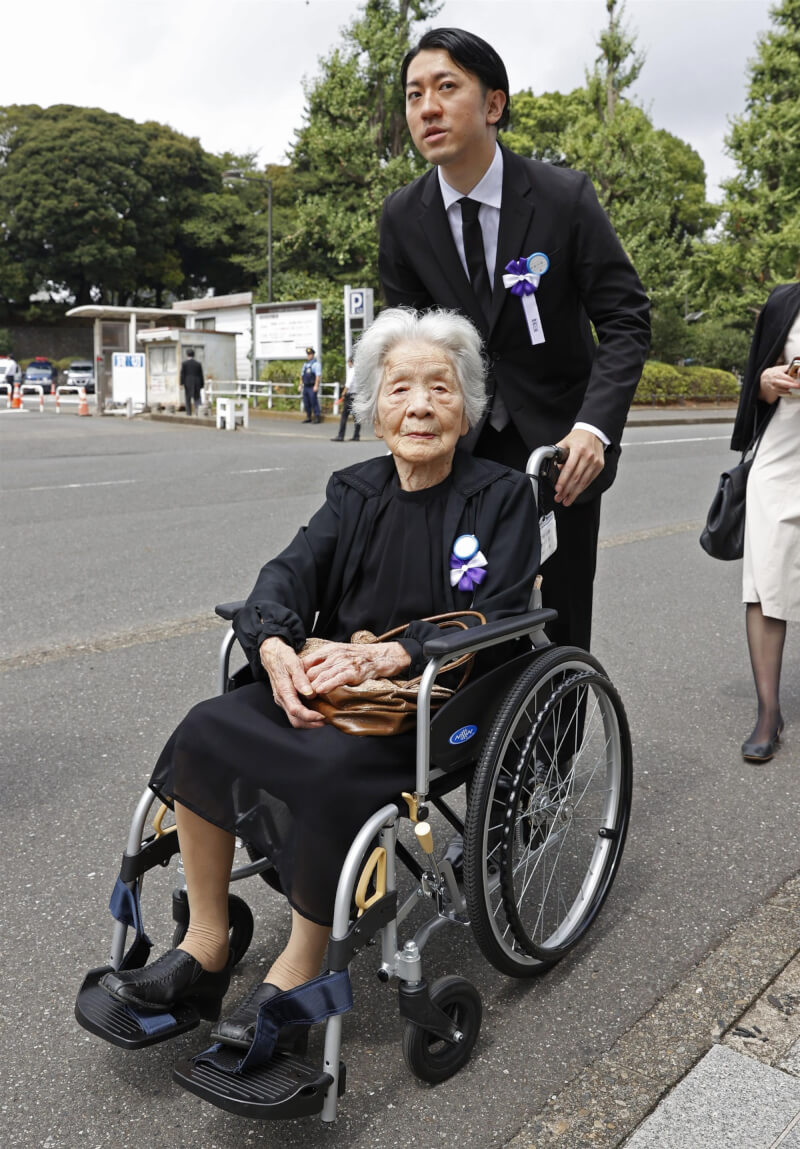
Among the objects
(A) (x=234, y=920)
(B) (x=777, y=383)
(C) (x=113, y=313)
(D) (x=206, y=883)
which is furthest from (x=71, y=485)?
(C) (x=113, y=313)

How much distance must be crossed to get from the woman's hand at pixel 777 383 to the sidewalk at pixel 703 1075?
1983mm

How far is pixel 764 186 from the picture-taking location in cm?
3338

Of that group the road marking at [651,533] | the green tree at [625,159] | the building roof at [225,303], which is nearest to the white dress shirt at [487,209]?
the road marking at [651,533]

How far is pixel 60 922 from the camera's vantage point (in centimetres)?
270

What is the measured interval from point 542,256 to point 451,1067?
74.9 inches

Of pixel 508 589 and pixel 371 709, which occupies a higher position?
pixel 508 589

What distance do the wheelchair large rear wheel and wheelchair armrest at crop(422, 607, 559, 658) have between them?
95 millimetres

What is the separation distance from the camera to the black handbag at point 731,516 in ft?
13.2

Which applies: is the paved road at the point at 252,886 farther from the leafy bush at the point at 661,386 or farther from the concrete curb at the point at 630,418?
the leafy bush at the point at 661,386

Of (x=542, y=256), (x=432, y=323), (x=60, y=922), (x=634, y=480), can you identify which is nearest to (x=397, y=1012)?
(x=60, y=922)

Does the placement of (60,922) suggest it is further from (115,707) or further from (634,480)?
(634,480)

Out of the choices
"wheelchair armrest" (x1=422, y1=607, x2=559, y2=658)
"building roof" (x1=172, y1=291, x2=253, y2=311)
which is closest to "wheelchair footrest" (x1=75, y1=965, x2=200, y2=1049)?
"wheelchair armrest" (x1=422, y1=607, x2=559, y2=658)

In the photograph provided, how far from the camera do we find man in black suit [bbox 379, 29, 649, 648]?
2672 mm

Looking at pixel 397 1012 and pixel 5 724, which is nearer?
pixel 397 1012
